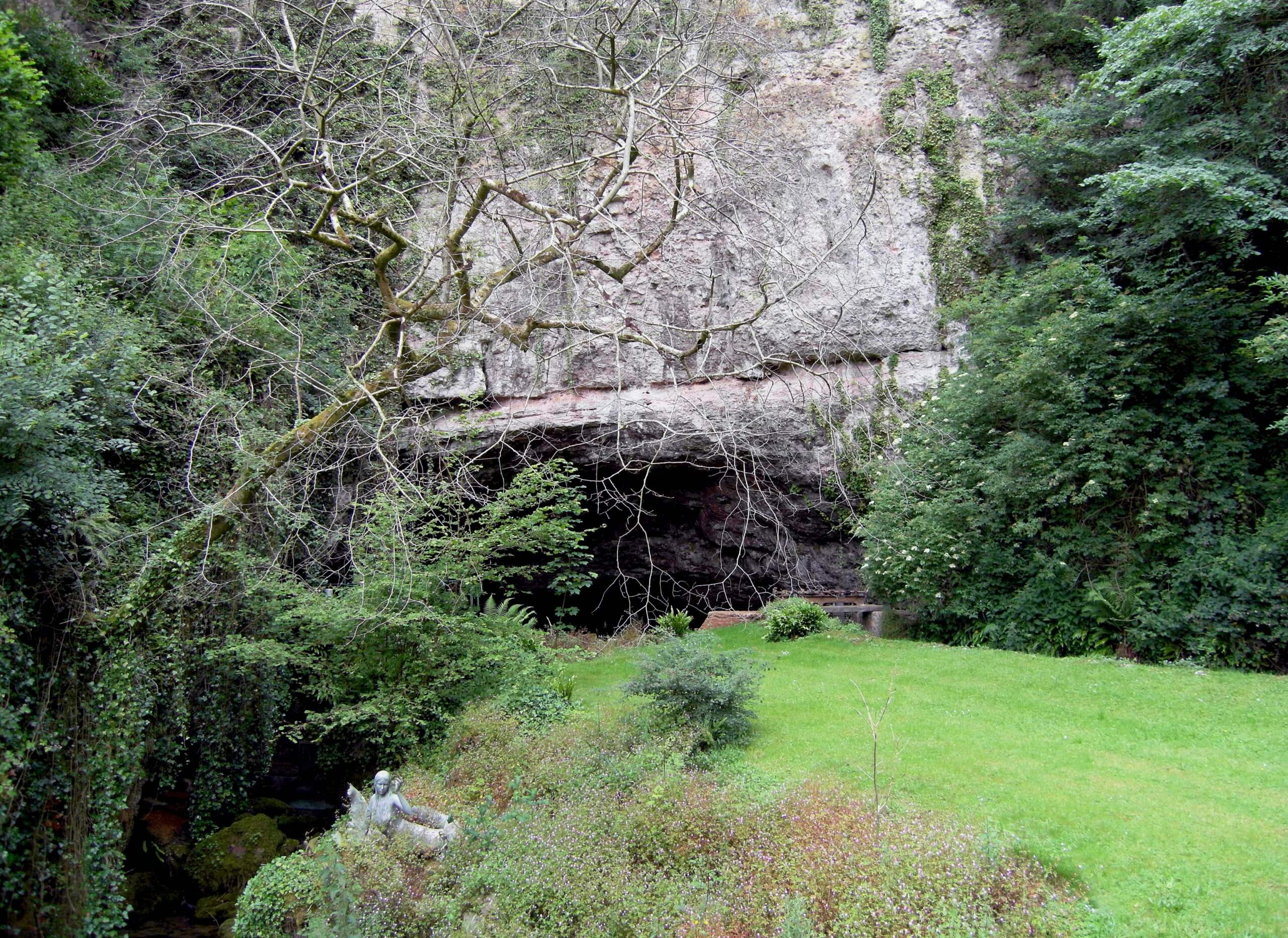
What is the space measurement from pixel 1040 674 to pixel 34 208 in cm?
1119

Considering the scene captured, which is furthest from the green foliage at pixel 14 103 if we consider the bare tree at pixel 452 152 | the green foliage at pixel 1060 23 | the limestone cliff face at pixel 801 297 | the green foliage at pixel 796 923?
the green foliage at pixel 1060 23

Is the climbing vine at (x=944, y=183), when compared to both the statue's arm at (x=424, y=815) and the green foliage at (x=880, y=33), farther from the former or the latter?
the statue's arm at (x=424, y=815)

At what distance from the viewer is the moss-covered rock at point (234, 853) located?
Answer: 6.84m

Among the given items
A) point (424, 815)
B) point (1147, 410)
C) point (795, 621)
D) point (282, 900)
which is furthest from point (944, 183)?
point (282, 900)

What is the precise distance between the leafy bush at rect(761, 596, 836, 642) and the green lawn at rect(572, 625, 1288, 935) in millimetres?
1175

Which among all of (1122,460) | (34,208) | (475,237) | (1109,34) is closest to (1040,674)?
(1122,460)

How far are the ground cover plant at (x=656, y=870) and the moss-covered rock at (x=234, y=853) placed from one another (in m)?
1.29

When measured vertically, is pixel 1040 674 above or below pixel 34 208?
below

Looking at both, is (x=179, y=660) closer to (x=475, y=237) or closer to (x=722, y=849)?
(x=722, y=849)

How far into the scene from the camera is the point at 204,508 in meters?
6.34

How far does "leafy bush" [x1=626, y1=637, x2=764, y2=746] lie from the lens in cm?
647

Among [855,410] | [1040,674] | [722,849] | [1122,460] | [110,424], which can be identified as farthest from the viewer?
[855,410]

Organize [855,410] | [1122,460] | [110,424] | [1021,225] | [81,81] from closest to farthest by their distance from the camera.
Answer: [110,424] < [1122,460] < [81,81] < [1021,225] < [855,410]

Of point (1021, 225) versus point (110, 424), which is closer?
point (110, 424)
